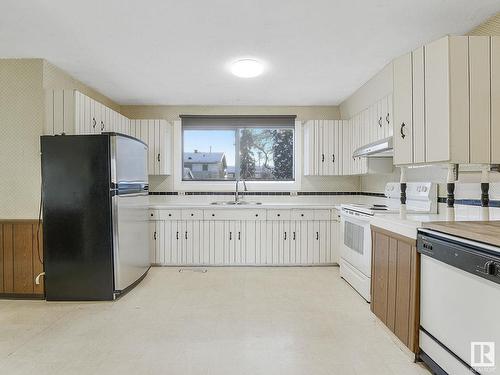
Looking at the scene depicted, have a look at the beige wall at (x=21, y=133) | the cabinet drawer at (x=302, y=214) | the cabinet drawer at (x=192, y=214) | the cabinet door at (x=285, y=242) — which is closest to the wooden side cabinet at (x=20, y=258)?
the beige wall at (x=21, y=133)

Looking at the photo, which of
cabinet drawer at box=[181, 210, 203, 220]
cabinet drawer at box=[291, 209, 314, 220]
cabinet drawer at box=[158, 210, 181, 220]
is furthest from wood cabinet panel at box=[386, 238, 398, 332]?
cabinet drawer at box=[158, 210, 181, 220]

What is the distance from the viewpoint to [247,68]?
312 centimetres

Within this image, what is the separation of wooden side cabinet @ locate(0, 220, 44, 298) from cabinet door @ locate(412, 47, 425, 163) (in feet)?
11.6

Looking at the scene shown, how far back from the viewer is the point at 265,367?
6.30 ft

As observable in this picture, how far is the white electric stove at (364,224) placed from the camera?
2.85m

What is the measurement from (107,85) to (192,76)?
1.20 m

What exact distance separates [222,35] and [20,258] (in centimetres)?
297

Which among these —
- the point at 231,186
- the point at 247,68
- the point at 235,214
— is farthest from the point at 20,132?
the point at 231,186

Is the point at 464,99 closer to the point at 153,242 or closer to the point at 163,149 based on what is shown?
the point at 163,149

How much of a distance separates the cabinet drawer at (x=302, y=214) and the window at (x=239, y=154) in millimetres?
774

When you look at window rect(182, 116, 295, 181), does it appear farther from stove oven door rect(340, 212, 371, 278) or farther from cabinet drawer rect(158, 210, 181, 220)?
stove oven door rect(340, 212, 371, 278)

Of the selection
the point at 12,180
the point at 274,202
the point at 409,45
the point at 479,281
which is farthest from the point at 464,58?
the point at 12,180

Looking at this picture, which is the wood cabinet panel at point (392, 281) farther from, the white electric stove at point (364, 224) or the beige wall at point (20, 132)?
the beige wall at point (20, 132)

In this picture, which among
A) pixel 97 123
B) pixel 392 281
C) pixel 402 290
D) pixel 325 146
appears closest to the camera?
pixel 402 290
